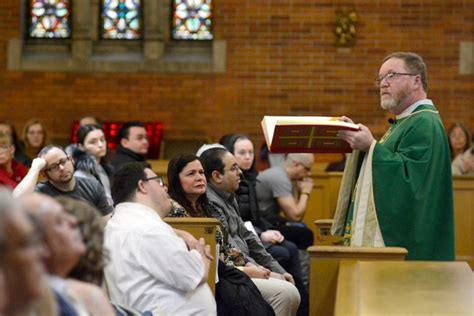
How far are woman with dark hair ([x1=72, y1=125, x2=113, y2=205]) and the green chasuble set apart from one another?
2.25 metres

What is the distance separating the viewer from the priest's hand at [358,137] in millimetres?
6246

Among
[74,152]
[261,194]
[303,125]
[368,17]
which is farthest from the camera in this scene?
[368,17]

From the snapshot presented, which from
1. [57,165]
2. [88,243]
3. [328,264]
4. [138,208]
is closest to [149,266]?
[138,208]

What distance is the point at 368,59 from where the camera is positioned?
13.3 meters

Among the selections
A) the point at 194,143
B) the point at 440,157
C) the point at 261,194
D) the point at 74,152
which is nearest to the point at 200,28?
the point at 194,143

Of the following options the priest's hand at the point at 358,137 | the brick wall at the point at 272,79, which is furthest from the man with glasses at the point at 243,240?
the brick wall at the point at 272,79

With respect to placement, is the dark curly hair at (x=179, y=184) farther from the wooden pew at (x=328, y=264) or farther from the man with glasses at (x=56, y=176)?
the wooden pew at (x=328, y=264)

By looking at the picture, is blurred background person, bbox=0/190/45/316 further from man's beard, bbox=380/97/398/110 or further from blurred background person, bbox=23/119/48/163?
blurred background person, bbox=23/119/48/163

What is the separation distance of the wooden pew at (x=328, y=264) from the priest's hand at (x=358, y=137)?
0.67 metres

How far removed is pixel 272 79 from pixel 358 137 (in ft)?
23.7

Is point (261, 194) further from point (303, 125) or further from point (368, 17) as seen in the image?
point (368, 17)

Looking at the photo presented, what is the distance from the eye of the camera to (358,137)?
20.5ft

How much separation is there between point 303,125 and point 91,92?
24.9ft

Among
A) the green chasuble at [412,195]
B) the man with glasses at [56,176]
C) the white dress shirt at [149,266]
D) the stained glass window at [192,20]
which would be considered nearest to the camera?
the white dress shirt at [149,266]
